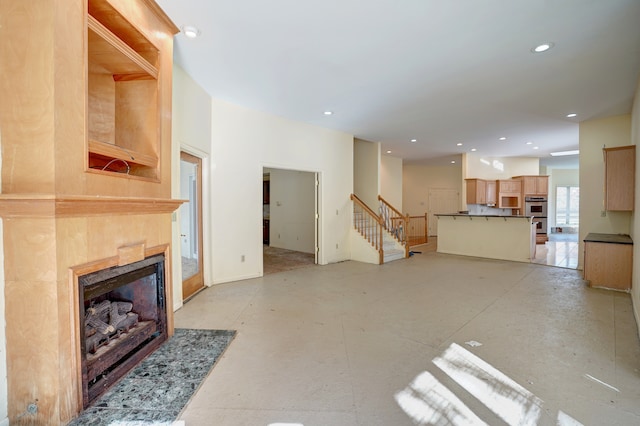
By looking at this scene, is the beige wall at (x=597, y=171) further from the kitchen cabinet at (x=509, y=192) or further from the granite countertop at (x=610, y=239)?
the kitchen cabinet at (x=509, y=192)

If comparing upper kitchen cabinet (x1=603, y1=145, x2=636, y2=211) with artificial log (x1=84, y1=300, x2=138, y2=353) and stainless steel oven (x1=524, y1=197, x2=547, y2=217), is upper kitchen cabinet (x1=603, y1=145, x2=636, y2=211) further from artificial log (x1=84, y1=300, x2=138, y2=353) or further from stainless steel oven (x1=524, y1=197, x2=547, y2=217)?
artificial log (x1=84, y1=300, x2=138, y2=353)

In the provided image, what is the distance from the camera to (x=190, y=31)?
282cm

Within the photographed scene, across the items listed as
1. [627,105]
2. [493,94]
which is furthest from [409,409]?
[627,105]

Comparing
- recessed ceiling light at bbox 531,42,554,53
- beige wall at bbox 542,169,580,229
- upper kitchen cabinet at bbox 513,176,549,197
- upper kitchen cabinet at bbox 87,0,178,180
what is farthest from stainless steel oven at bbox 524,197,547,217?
upper kitchen cabinet at bbox 87,0,178,180

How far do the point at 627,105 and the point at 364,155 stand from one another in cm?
492

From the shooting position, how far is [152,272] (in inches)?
101

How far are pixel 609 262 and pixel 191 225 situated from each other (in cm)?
618

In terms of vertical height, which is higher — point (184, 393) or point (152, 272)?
point (152, 272)

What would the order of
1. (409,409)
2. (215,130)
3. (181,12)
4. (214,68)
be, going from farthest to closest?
1. (215,130)
2. (214,68)
3. (181,12)
4. (409,409)

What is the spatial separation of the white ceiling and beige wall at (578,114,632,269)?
28cm

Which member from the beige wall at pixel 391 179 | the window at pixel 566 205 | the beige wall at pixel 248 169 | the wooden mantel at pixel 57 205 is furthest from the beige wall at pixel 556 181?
the wooden mantel at pixel 57 205

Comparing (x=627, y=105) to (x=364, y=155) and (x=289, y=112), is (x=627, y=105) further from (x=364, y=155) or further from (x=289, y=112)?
(x=289, y=112)

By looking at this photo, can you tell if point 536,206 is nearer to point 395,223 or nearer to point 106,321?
point 395,223

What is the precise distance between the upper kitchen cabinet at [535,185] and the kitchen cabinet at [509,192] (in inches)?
6.6
